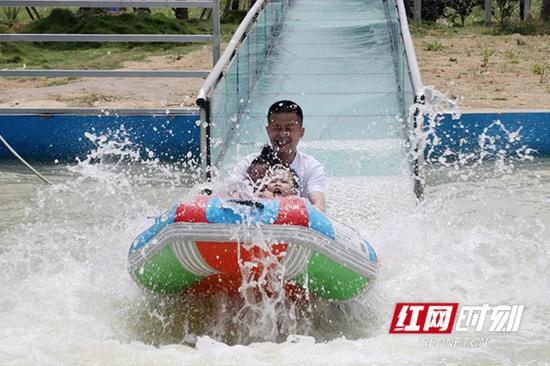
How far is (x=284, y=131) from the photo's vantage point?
5863 mm

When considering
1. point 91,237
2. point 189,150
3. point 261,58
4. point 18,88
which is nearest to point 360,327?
point 91,237

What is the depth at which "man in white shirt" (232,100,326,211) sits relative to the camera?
5.82m

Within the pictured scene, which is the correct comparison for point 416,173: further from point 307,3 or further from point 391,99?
point 307,3

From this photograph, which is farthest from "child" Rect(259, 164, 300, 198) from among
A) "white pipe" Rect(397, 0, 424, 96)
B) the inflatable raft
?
"white pipe" Rect(397, 0, 424, 96)

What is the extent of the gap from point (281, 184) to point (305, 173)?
31cm

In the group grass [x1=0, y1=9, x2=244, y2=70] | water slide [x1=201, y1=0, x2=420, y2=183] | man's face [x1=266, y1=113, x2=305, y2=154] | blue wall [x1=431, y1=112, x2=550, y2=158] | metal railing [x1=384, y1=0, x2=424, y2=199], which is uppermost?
man's face [x1=266, y1=113, x2=305, y2=154]

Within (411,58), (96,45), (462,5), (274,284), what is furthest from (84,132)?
(462,5)

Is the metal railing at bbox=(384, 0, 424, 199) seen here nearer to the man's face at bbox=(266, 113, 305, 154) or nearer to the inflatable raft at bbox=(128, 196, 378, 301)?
the man's face at bbox=(266, 113, 305, 154)

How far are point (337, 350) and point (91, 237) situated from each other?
2.62 meters

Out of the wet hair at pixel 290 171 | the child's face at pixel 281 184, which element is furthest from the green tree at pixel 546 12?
the child's face at pixel 281 184

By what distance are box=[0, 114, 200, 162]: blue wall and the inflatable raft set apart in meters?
4.70

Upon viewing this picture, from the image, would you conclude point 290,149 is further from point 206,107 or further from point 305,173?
point 206,107

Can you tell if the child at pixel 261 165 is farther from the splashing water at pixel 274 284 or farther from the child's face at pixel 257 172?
the splashing water at pixel 274 284

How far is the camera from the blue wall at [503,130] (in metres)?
9.55
